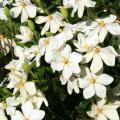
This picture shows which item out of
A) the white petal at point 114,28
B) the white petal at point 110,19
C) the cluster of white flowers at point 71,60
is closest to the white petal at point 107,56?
the cluster of white flowers at point 71,60

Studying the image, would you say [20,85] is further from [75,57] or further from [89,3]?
[89,3]

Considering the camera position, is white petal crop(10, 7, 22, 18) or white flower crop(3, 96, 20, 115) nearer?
white flower crop(3, 96, 20, 115)

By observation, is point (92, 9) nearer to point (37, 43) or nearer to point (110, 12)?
point (110, 12)

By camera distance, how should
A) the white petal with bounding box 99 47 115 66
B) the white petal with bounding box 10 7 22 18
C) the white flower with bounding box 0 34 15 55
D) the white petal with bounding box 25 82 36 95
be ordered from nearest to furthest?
the white petal with bounding box 99 47 115 66 < the white petal with bounding box 25 82 36 95 < the white petal with bounding box 10 7 22 18 < the white flower with bounding box 0 34 15 55

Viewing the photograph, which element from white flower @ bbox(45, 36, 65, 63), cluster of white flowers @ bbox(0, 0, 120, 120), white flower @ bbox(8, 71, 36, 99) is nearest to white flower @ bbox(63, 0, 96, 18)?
cluster of white flowers @ bbox(0, 0, 120, 120)

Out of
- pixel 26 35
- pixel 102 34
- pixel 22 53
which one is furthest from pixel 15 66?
pixel 102 34

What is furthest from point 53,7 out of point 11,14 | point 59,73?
point 59,73

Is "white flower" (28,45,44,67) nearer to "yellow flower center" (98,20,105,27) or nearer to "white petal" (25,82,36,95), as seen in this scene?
"white petal" (25,82,36,95)
